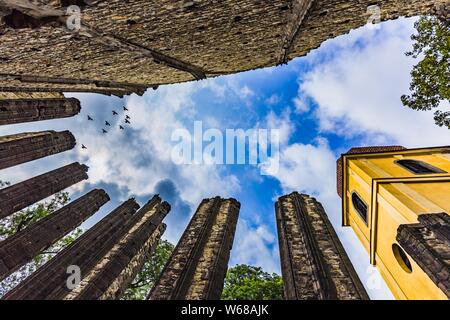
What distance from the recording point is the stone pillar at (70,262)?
5891 millimetres

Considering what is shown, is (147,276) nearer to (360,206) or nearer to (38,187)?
(38,187)

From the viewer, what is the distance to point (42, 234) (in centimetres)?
838

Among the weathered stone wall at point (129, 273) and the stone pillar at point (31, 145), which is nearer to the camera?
the weathered stone wall at point (129, 273)

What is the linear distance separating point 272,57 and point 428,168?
6.05 meters

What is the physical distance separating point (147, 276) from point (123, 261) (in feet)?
29.9

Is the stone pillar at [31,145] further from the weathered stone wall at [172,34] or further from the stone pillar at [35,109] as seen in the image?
the weathered stone wall at [172,34]

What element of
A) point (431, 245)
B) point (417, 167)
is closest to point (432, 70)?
point (417, 167)

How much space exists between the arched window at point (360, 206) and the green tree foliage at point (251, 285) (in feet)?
14.4

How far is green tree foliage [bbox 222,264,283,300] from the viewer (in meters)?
10.5
